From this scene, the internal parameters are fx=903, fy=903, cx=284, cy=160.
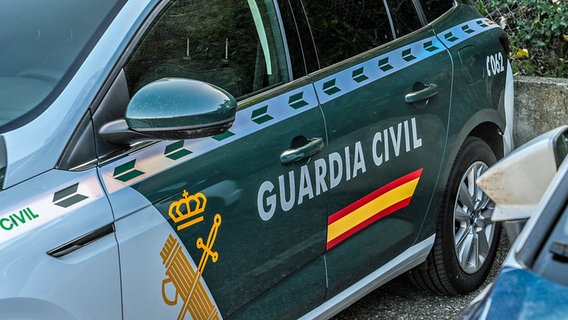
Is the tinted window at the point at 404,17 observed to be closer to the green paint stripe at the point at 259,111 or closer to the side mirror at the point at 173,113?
the green paint stripe at the point at 259,111

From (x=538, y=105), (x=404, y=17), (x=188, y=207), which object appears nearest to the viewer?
(x=188, y=207)

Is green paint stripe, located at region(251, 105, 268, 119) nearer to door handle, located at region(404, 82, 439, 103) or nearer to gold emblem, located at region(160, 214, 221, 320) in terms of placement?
gold emblem, located at region(160, 214, 221, 320)

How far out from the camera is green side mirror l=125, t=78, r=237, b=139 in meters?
2.53

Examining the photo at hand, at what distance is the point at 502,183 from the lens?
2100mm

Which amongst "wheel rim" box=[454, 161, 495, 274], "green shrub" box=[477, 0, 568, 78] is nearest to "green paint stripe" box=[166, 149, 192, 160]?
"wheel rim" box=[454, 161, 495, 274]

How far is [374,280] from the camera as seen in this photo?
3.64 metres

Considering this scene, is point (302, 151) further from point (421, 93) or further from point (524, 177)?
point (524, 177)

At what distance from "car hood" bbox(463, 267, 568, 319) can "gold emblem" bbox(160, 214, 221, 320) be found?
1047 millimetres

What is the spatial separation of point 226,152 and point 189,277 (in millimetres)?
→ 420

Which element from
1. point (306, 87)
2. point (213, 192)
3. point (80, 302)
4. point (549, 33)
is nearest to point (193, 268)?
point (213, 192)

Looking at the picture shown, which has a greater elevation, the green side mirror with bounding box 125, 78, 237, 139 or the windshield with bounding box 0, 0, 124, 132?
the windshield with bounding box 0, 0, 124, 132

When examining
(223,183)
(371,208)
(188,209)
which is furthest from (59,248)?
(371,208)

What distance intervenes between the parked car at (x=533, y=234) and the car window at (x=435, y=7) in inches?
78.6

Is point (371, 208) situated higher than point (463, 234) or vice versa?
point (371, 208)
